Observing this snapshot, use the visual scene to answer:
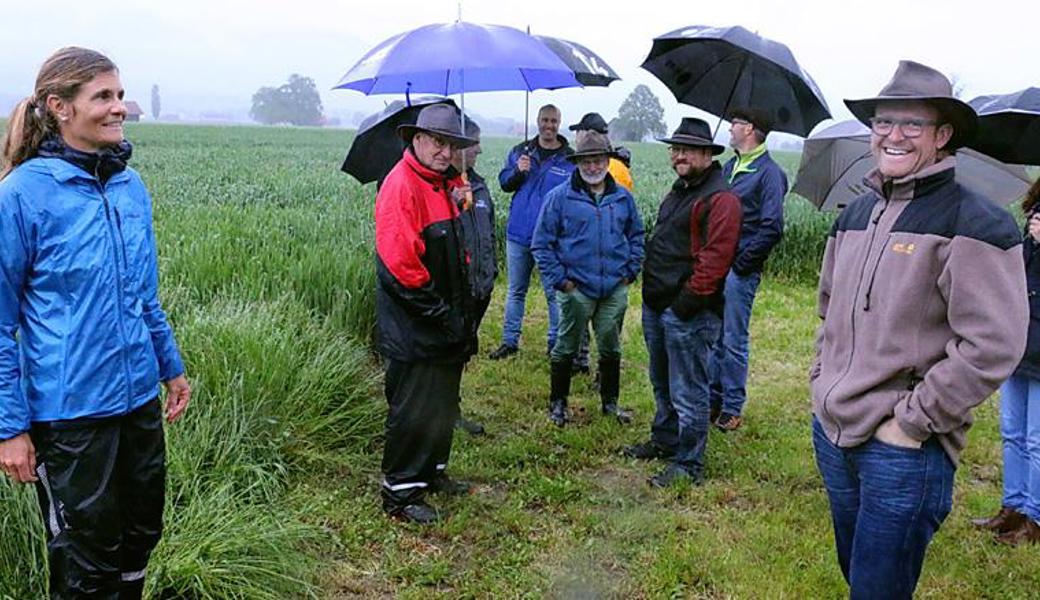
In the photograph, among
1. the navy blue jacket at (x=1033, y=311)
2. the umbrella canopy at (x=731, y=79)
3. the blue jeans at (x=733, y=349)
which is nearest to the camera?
the navy blue jacket at (x=1033, y=311)

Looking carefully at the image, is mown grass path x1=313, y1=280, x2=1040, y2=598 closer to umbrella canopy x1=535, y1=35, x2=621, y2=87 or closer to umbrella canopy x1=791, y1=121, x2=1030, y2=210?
umbrella canopy x1=791, y1=121, x2=1030, y2=210

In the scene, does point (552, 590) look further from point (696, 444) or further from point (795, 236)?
point (795, 236)

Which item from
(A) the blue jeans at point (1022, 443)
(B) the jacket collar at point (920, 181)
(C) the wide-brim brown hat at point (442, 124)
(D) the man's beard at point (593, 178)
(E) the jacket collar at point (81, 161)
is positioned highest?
(C) the wide-brim brown hat at point (442, 124)

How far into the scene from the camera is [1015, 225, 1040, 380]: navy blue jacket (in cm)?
367

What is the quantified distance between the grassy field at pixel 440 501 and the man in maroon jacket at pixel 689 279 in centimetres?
43

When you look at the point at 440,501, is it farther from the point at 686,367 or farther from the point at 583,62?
the point at 583,62

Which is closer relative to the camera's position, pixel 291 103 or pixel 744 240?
pixel 744 240

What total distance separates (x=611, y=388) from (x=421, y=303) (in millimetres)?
2149

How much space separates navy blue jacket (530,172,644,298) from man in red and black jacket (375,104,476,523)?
118 cm

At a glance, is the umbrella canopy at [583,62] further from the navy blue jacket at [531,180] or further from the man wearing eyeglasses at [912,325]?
the man wearing eyeglasses at [912,325]

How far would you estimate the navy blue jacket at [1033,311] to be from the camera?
12.0 ft

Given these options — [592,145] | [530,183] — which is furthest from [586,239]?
[530,183]

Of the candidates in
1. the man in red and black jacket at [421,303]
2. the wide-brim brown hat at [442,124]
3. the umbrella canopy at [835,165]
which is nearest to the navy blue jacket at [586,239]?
the man in red and black jacket at [421,303]

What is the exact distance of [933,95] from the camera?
7.34 feet
